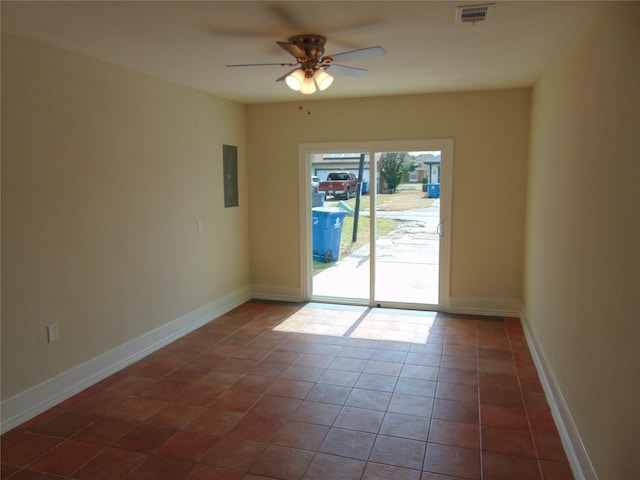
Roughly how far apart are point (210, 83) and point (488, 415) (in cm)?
358

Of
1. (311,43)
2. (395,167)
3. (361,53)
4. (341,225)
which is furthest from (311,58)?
(341,225)

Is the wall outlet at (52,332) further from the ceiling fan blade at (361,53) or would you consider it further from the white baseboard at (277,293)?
the white baseboard at (277,293)

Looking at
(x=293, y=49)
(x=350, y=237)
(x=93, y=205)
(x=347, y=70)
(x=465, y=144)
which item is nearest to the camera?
(x=293, y=49)

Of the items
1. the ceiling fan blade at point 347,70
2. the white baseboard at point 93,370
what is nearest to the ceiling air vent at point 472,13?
the ceiling fan blade at point 347,70

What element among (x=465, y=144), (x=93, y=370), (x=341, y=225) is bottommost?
(x=93, y=370)

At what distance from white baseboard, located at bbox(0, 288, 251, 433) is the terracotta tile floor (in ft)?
0.26

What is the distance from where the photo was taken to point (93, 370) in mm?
3537

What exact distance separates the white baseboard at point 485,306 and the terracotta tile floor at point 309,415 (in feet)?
1.70

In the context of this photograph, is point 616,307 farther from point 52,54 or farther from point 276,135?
point 276,135

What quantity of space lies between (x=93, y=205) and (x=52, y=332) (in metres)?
0.94

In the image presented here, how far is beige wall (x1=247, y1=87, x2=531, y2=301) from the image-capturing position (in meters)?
4.85

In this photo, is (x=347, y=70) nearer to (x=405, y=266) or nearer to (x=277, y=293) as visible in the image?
(x=405, y=266)

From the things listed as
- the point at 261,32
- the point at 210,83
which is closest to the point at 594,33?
the point at 261,32

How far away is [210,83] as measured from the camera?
4336mm
